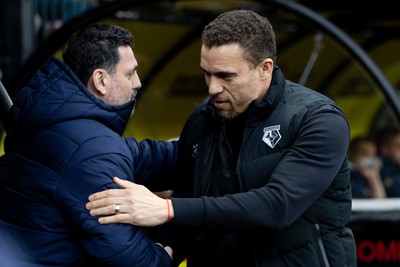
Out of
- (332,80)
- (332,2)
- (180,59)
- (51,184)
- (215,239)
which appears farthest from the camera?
(332,80)

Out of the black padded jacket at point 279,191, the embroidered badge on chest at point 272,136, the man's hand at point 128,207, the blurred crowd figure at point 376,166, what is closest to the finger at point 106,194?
the man's hand at point 128,207

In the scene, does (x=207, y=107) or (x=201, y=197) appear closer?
(x=201, y=197)

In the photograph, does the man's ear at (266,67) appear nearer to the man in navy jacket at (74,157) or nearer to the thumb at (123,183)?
the man in navy jacket at (74,157)

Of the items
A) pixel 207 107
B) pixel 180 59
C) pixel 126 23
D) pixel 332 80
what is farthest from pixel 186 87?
pixel 207 107

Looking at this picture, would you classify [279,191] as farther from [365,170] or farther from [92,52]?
[365,170]

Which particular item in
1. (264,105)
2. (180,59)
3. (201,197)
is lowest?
(180,59)

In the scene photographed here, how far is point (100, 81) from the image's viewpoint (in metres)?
2.87

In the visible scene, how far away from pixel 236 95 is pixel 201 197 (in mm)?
350

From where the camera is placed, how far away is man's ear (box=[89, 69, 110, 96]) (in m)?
2.85

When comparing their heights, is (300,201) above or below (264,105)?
below

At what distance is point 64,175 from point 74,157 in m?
0.06

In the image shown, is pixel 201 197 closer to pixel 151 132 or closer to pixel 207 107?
pixel 207 107

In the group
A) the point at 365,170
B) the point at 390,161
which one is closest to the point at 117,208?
the point at 365,170

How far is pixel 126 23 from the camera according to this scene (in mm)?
8258
